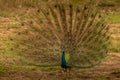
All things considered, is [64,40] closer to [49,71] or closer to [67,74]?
[67,74]

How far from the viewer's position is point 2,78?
9484 mm

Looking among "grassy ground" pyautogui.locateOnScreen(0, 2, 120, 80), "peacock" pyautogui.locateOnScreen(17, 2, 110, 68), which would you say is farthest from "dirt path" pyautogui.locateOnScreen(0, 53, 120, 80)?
"peacock" pyautogui.locateOnScreen(17, 2, 110, 68)

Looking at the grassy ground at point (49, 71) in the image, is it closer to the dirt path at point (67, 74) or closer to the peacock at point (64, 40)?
the dirt path at point (67, 74)

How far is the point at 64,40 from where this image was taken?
30.2 feet

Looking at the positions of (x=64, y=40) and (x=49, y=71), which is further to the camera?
(x=49, y=71)

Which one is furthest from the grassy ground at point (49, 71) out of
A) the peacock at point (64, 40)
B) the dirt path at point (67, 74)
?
the peacock at point (64, 40)

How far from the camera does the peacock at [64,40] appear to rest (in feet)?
30.2

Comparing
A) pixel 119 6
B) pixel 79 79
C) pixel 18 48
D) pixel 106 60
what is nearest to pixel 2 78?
pixel 18 48

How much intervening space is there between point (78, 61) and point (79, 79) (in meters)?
0.50

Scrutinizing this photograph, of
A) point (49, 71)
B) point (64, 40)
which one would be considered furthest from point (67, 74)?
point (64, 40)

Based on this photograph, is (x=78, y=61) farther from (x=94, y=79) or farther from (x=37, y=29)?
(x=37, y=29)

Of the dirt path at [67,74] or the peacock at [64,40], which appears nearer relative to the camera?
the peacock at [64,40]

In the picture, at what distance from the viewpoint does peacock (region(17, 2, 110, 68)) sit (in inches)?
363

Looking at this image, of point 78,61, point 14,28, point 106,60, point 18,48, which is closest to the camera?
point 78,61
